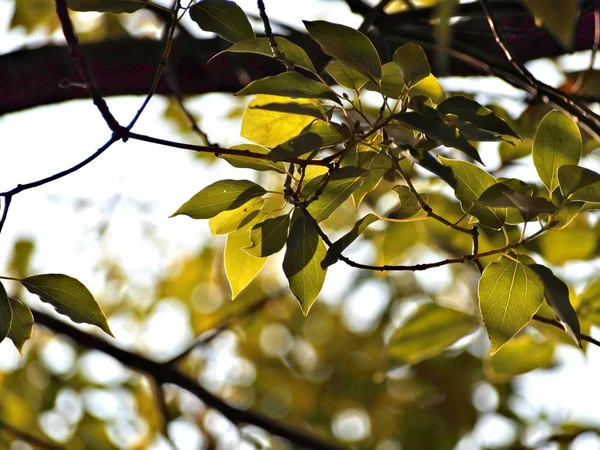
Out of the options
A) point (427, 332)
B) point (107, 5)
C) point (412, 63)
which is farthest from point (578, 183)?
point (427, 332)

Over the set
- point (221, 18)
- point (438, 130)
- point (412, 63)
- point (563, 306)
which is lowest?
point (563, 306)

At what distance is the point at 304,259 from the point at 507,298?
7.7 inches

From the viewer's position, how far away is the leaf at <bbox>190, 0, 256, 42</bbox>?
71 centimetres

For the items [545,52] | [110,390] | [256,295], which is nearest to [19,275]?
[110,390]

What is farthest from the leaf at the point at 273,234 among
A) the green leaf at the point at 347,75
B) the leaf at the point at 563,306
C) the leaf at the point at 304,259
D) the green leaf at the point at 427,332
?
the green leaf at the point at 427,332

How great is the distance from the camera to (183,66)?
121 centimetres

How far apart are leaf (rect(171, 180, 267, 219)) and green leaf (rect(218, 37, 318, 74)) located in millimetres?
124

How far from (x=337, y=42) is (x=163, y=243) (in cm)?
198

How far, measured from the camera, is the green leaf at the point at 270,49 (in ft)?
2.18

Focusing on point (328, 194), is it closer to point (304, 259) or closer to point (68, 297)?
point (304, 259)

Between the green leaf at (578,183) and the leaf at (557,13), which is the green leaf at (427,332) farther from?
the leaf at (557,13)

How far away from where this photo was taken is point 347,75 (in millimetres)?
691

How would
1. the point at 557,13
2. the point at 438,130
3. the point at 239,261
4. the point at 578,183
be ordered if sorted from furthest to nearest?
the point at 239,261, the point at 578,183, the point at 438,130, the point at 557,13

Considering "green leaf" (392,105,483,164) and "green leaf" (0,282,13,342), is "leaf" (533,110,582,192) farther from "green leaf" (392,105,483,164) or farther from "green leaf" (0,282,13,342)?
"green leaf" (0,282,13,342)
